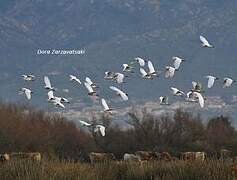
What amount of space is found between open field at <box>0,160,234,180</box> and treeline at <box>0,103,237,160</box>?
2566 centimetres

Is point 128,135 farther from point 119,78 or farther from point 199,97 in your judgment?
point 199,97

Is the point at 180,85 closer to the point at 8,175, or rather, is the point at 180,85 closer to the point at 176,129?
the point at 176,129

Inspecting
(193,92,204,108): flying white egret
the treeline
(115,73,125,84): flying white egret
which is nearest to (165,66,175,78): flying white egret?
(193,92,204,108): flying white egret

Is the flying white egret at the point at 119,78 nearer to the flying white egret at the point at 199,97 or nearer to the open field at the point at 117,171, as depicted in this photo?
the flying white egret at the point at 199,97

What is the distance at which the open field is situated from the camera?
12094mm

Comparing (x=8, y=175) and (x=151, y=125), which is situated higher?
(x=151, y=125)

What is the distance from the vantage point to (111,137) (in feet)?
146

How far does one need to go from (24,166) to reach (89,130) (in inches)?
1369

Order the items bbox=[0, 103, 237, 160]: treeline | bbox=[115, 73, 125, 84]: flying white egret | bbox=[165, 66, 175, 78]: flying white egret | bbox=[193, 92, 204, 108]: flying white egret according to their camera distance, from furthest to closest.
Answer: bbox=[0, 103, 237, 160]: treeline < bbox=[115, 73, 125, 84]: flying white egret < bbox=[165, 66, 175, 78]: flying white egret < bbox=[193, 92, 204, 108]: flying white egret

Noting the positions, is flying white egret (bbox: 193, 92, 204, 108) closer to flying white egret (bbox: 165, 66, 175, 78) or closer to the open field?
flying white egret (bbox: 165, 66, 175, 78)

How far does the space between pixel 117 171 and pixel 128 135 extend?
30.1 metres

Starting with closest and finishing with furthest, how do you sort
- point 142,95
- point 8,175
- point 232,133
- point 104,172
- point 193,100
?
point 8,175, point 104,172, point 193,100, point 232,133, point 142,95

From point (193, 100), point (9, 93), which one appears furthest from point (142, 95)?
point (193, 100)

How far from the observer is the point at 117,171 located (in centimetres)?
1380
